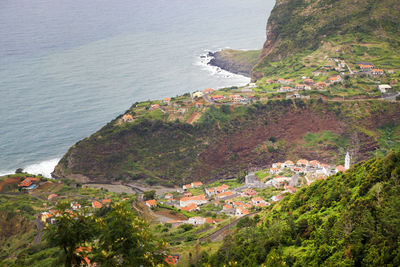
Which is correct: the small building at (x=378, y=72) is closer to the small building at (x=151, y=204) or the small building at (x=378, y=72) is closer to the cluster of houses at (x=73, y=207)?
the small building at (x=151, y=204)

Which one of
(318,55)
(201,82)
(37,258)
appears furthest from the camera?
(201,82)

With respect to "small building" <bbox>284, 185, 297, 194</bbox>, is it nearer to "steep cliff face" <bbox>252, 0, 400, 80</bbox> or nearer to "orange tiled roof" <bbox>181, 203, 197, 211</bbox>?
"orange tiled roof" <bbox>181, 203, 197, 211</bbox>

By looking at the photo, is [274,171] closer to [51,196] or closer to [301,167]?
[301,167]

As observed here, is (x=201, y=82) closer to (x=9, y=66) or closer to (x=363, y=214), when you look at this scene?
(x=9, y=66)

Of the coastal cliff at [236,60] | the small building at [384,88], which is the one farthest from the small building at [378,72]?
the coastal cliff at [236,60]

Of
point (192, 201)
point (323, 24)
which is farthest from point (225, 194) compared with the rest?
point (323, 24)

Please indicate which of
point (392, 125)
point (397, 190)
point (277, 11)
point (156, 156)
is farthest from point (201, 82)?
point (397, 190)
